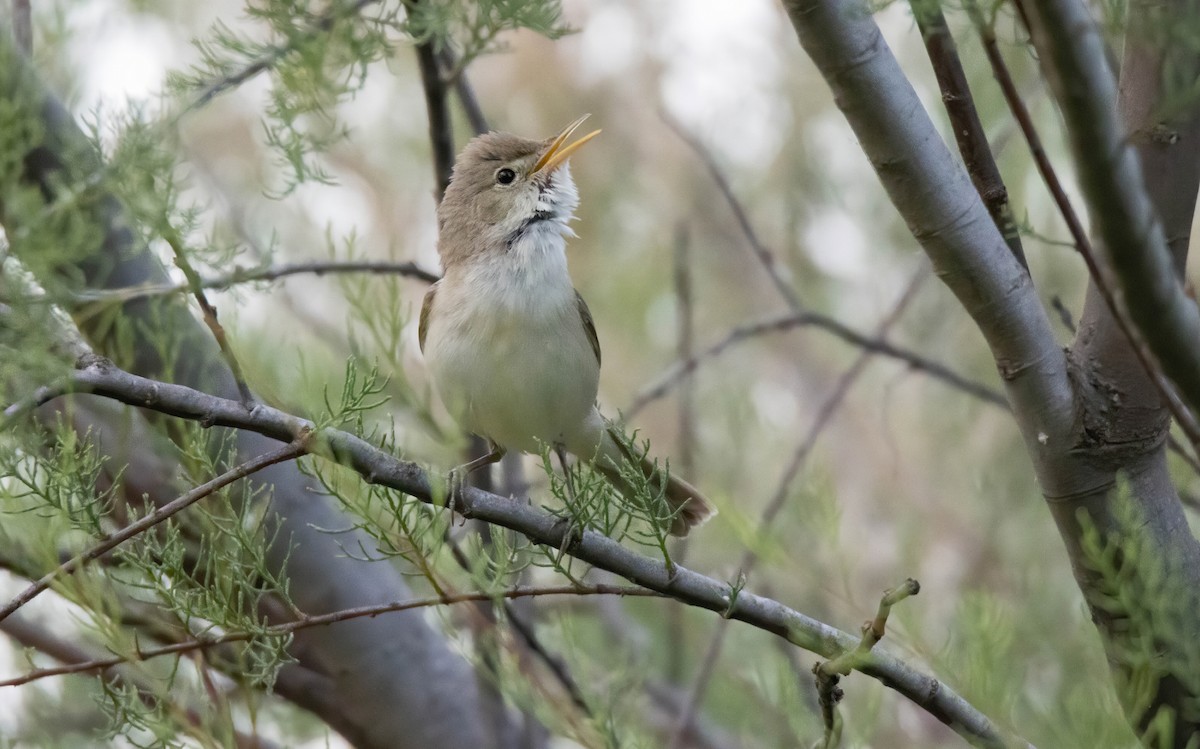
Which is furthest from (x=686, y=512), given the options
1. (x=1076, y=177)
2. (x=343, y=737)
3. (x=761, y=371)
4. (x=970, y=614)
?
(x=761, y=371)

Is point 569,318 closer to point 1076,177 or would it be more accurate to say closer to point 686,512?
point 686,512

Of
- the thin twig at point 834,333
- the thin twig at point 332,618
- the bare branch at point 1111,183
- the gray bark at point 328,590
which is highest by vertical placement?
the thin twig at point 834,333

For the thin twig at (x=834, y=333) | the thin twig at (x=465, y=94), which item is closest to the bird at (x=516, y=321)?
the thin twig at (x=465, y=94)

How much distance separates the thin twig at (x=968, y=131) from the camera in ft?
6.62

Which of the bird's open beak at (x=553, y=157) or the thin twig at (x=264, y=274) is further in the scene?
the bird's open beak at (x=553, y=157)

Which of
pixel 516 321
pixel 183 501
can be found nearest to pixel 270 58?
pixel 516 321

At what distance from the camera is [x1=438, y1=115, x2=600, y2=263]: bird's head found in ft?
11.3

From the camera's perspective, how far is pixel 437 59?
322 cm

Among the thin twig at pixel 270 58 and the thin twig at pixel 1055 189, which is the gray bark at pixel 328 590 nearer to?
the thin twig at pixel 270 58

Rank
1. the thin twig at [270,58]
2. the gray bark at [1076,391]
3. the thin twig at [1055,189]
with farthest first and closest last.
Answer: the thin twig at [270,58] → the gray bark at [1076,391] → the thin twig at [1055,189]

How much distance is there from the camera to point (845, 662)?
65.5 inches

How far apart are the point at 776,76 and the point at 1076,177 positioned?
17.6 feet

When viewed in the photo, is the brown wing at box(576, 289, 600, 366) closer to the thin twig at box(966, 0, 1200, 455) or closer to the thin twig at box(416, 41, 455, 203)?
the thin twig at box(416, 41, 455, 203)

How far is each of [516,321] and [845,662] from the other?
162cm
